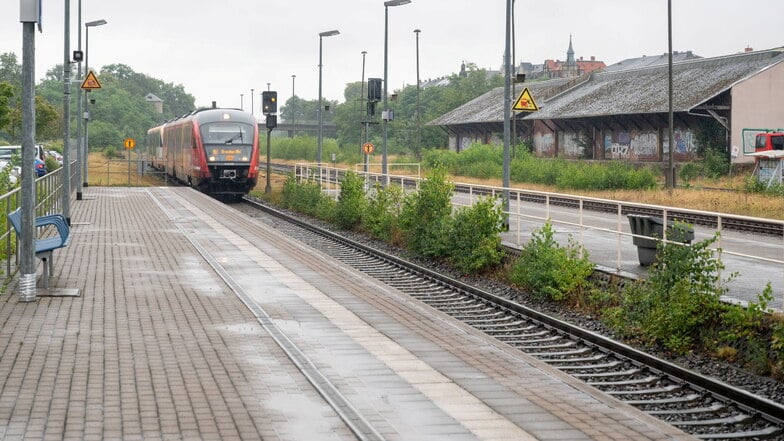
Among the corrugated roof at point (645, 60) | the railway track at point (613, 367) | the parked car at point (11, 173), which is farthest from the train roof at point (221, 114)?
the corrugated roof at point (645, 60)

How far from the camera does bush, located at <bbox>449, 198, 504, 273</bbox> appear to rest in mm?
18359

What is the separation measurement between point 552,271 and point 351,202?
13.4m

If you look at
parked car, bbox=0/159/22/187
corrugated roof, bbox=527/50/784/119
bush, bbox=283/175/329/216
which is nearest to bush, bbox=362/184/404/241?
bush, bbox=283/175/329/216

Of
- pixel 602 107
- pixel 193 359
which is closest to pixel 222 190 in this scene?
pixel 602 107

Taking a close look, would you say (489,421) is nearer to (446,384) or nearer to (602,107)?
(446,384)

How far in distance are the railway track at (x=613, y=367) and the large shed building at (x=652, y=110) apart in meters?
33.8

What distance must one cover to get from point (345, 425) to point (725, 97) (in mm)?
44621

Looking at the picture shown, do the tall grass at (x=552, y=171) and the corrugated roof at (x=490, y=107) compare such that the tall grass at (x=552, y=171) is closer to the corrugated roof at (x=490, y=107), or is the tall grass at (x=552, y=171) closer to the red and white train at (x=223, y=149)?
the corrugated roof at (x=490, y=107)

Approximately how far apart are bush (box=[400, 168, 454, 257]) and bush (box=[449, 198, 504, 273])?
87cm

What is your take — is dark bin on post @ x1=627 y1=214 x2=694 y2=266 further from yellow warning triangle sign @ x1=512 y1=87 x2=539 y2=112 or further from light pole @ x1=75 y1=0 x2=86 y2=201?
light pole @ x1=75 y1=0 x2=86 y2=201

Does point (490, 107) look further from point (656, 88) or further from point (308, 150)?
point (308, 150)

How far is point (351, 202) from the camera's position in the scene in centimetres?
2819

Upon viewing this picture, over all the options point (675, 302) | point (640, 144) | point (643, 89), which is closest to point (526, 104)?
point (675, 302)

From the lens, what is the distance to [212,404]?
821 centimetres
